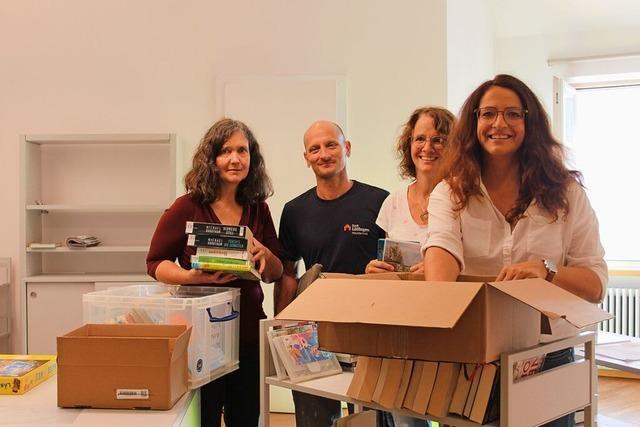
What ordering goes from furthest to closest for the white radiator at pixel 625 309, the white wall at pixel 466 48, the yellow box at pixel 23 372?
1. the white radiator at pixel 625 309
2. the white wall at pixel 466 48
3. the yellow box at pixel 23 372

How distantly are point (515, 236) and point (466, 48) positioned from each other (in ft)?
9.79

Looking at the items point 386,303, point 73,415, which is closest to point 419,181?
point 386,303

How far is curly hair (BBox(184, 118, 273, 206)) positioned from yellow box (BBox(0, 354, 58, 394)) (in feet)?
2.39

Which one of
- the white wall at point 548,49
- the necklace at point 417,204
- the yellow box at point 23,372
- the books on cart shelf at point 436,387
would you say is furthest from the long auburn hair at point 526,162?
the white wall at point 548,49

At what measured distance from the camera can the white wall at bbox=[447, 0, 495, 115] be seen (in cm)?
378

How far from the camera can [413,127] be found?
220 centimetres

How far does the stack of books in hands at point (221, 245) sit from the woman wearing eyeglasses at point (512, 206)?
61 cm

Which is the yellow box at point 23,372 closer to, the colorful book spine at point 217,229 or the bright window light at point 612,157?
the colorful book spine at point 217,229

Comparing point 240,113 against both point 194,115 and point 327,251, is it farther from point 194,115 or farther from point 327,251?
point 327,251

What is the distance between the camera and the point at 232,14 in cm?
388

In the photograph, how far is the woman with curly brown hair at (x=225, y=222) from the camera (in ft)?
6.67

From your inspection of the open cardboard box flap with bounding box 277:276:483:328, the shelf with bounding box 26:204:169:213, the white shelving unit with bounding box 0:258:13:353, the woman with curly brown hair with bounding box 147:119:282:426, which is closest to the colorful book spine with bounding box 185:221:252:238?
the woman with curly brown hair with bounding box 147:119:282:426

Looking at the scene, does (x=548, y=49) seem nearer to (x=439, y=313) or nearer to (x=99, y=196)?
(x=99, y=196)

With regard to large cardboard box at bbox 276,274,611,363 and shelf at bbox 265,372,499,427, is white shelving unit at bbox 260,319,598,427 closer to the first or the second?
large cardboard box at bbox 276,274,611,363
